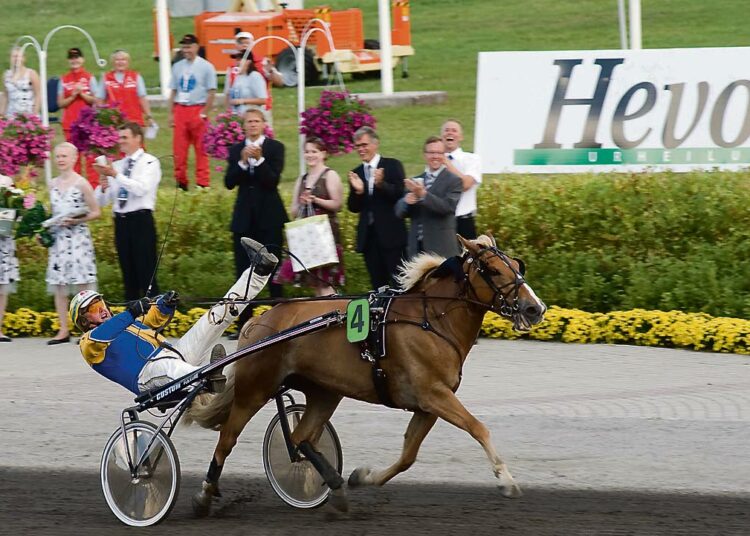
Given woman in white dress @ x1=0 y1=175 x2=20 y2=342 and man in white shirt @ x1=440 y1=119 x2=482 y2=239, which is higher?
man in white shirt @ x1=440 y1=119 x2=482 y2=239

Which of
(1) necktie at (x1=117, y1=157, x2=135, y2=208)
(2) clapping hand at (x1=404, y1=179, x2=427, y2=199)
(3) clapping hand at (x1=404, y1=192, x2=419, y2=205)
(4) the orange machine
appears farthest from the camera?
(4) the orange machine

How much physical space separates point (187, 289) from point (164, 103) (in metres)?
11.1

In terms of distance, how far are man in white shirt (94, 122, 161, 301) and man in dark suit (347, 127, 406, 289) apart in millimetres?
1835

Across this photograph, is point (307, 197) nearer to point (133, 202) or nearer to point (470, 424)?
point (133, 202)

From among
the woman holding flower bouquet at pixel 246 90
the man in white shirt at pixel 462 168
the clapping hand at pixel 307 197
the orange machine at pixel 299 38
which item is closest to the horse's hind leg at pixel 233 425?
the clapping hand at pixel 307 197

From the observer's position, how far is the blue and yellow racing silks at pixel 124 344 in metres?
7.26

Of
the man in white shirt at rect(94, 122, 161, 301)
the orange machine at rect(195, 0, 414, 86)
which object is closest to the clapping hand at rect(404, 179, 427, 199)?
the man in white shirt at rect(94, 122, 161, 301)

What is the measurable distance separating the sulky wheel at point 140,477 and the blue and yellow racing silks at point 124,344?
329 mm

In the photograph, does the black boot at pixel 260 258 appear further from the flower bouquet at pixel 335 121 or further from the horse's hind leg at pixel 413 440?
the flower bouquet at pixel 335 121

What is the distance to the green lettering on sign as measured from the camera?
7.09 metres

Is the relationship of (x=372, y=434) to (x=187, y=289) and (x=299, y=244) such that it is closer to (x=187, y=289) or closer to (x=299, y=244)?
(x=299, y=244)

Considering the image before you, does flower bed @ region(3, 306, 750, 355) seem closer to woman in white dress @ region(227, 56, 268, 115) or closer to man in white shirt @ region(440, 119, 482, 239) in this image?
man in white shirt @ region(440, 119, 482, 239)

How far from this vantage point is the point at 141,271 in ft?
39.2

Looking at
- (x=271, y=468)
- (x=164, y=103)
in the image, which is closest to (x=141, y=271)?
(x=271, y=468)
